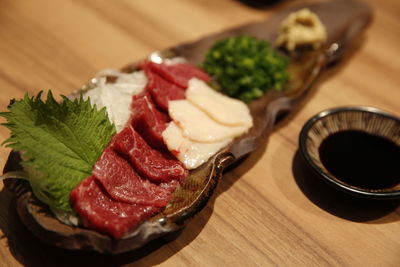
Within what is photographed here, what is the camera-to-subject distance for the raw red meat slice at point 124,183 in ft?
7.99

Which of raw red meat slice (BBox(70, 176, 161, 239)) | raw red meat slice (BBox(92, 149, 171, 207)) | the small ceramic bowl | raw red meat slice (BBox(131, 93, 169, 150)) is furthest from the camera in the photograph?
the small ceramic bowl

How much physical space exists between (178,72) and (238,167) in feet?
3.35

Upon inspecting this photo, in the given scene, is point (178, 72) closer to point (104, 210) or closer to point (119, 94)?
point (119, 94)

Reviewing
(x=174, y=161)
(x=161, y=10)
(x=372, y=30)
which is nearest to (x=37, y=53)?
(x=161, y=10)

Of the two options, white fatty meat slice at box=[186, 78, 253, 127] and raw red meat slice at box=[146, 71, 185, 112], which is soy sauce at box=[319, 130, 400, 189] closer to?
white fatty meat slice at box=[186, 78, 253, 127]

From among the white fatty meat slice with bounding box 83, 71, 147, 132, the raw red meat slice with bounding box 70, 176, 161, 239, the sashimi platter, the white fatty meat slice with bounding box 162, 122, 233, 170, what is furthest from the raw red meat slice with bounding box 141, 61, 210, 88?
the raw red meat slice with bounding box 70, 176, 161, 239

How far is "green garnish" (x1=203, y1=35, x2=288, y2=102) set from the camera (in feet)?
11.4

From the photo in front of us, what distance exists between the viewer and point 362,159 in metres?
3.00

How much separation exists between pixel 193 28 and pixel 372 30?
240 centimetres

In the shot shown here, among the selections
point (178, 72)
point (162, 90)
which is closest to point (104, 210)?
point (162, 90)

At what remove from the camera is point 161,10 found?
4.93 m

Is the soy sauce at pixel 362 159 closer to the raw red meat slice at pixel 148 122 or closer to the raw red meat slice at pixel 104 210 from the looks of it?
the raw red meat slice at pixel 148 122

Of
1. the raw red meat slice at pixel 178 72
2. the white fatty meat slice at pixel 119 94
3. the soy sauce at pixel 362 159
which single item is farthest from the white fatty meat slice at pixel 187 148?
the soy sauce at pixel 362 159

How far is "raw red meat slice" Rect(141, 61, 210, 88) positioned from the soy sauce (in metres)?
1.27
